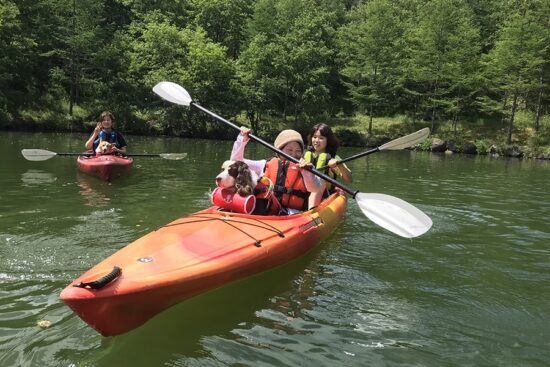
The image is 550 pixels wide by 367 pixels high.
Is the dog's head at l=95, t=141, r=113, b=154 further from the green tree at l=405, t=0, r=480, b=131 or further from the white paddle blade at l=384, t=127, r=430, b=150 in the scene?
the green tree at l=405, t=0, r=480, b=131

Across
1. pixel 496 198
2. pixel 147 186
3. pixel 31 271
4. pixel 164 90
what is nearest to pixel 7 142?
pixel 147 186

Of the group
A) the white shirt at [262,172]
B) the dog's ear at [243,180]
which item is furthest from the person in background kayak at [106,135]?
the dog's ear at [243,180]

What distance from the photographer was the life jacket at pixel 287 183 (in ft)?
17.9

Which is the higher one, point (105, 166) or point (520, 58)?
point (520, 58)

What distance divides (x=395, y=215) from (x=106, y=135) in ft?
23.3

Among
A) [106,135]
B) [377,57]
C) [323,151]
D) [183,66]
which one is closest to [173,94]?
[323,151]

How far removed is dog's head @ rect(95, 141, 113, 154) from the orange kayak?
18.8 feet

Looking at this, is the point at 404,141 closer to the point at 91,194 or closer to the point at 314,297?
the point at 314,297

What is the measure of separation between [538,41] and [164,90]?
25.5 metres

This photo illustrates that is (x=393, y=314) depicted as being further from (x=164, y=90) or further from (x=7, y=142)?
(x=7, y=142)

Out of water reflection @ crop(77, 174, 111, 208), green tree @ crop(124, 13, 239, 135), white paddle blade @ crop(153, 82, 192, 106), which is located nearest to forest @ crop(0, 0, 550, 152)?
green tree @ crop(124, 13, 239, 135)

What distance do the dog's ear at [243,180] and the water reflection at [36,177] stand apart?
5578 millimetres

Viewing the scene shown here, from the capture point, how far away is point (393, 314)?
12.8 feet

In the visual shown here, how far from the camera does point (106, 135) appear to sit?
996 cm
